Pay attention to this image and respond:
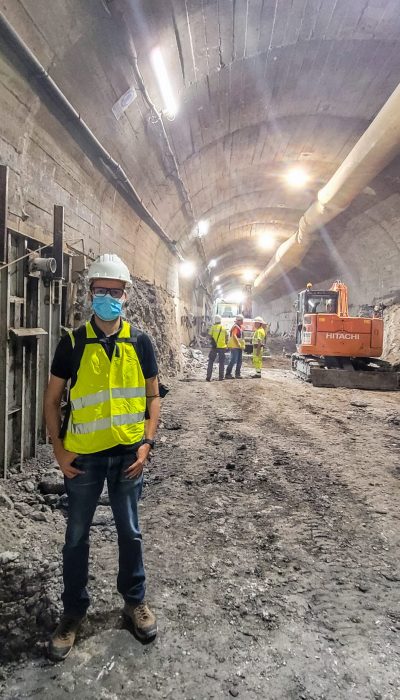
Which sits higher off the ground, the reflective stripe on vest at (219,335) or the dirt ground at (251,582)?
the reflective stripe on vest at (219,335)

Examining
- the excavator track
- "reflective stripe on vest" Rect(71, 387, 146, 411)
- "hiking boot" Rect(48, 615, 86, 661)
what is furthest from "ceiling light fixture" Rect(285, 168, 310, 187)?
"hiking boot" Rect(48, 615, 86, 661)

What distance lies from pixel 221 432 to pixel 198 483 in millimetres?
1825

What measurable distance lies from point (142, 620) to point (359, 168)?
32.0ft

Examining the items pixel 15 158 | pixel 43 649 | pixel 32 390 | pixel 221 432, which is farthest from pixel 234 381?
pixel 43 649

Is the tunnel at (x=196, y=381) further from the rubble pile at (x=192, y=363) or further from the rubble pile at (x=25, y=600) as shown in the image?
the rubble pile at (x=192, y=363)

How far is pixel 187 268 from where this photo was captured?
16.9 m

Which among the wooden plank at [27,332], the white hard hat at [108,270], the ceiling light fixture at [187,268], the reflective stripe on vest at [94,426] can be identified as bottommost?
the reflective stripe on vest at [94,426]

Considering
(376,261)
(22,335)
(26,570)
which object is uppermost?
(376,261)

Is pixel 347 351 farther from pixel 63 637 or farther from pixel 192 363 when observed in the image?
pixel 63 637

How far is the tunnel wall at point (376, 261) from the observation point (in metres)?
11.6

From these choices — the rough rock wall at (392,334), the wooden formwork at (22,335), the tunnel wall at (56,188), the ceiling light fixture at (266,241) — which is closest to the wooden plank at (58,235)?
the wooden formwork at (22,335)

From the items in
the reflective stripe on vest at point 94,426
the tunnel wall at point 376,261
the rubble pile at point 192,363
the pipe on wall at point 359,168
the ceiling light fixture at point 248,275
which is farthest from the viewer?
the ceiling light fixture at point 248,275

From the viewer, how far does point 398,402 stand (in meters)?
8.36

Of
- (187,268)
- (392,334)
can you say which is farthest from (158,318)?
(392,334)
